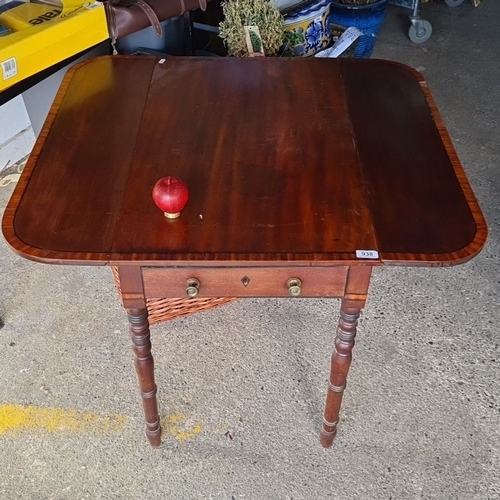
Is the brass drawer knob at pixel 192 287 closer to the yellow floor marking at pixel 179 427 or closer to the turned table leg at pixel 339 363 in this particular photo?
the turned table leg at pixel 339 363

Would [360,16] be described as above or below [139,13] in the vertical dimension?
below

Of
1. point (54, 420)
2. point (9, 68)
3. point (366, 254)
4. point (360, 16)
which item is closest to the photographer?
point (366, 254)

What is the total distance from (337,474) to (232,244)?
0.64 m

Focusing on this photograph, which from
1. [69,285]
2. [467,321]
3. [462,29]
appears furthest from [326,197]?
[462,29]

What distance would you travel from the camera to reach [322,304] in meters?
1.70

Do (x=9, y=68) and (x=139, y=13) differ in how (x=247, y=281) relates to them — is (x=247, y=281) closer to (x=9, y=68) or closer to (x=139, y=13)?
(x=9, y=68)

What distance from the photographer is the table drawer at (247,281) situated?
1009 mm

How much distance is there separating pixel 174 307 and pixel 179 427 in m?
0.32

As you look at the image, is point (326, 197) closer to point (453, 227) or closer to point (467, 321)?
point (453, 227)

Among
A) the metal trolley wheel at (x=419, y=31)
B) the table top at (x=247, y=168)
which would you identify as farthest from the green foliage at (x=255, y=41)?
the metal trolley wheel at (x=419, y=31)

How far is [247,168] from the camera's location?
114cm

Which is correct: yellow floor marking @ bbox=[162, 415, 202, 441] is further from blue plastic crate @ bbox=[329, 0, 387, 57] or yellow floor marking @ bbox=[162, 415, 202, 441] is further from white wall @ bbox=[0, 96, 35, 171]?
blue plastic crate @ bbox=[329, 0, 387, 57]

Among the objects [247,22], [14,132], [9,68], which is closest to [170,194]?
[9,68]

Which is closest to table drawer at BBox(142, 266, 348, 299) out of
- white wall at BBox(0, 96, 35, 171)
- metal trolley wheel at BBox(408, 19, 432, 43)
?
white wall at BBox(0, 96, 35, 171)
